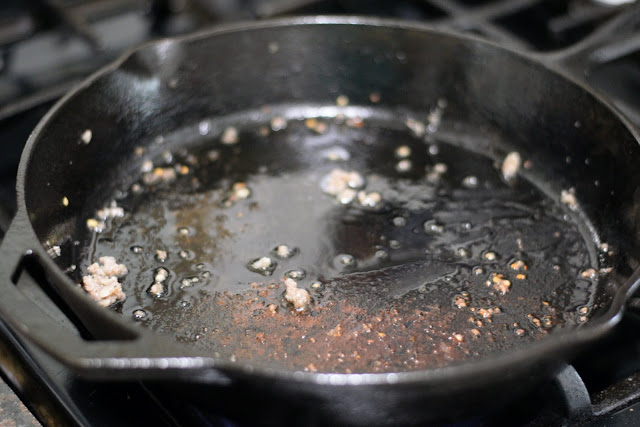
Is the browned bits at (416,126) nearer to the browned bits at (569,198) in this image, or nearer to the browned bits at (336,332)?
the browned bits at (569,198)

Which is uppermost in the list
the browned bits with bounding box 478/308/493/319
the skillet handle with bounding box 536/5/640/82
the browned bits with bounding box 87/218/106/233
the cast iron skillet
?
the skillet handle with bounding box 536/5/640/82

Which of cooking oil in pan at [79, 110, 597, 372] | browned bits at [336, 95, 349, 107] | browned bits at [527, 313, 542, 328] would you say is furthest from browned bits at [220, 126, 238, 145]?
browned bits at [527, 313, 542, 328]

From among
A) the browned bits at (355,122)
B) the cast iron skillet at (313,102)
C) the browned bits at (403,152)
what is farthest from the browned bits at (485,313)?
the browned bits at (355,122)

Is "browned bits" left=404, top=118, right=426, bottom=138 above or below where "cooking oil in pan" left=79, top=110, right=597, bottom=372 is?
above

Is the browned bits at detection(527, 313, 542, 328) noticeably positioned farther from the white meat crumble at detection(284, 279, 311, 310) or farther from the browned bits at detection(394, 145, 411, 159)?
the browned bits at detection(394, 145, 411, 159)

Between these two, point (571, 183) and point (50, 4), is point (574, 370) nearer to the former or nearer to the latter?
point (571, 183)

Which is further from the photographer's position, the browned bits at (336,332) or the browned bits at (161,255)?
the browned bits at (161,255)

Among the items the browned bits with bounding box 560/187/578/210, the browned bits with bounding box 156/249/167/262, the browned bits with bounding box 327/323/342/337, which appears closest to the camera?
the browned bits with bounding box 327/323/342/337
